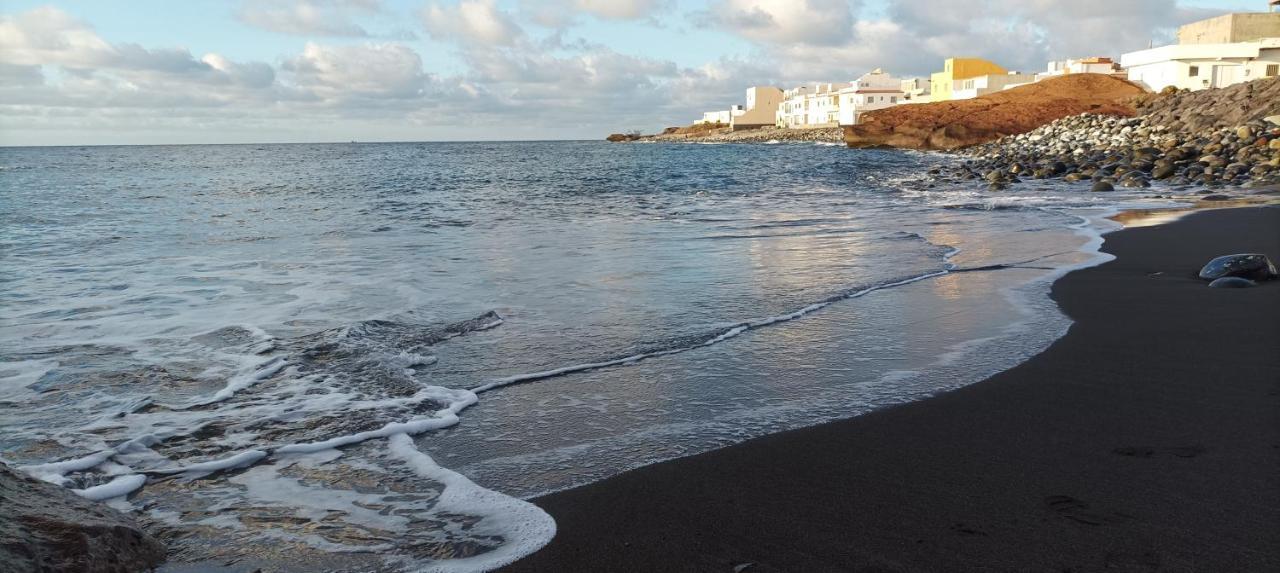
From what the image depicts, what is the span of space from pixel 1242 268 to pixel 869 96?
94909mm

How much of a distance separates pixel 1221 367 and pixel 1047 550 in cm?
273

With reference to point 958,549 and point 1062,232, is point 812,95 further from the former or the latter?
point 958,549

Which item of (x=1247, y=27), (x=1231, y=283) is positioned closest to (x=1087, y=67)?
(x=1247, y=27)

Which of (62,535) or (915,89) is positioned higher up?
(915,89)

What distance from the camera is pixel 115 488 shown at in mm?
3314

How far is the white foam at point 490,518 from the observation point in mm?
2646

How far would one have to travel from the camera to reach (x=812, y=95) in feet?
395

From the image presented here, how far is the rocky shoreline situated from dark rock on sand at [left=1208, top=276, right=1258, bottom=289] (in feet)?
35.3

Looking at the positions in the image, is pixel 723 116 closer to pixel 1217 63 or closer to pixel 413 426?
pixel 1217 63

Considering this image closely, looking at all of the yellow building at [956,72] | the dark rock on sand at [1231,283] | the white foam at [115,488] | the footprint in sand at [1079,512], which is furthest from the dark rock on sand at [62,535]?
the yellow building at [956,72]

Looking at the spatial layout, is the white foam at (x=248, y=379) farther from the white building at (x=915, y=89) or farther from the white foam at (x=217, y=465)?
the white building at (x=915, y=89)

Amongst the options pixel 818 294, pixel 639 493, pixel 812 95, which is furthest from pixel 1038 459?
pixel 812 95

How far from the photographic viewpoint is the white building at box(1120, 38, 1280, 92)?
45.2m

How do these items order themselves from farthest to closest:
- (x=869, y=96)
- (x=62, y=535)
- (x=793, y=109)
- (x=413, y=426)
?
(x=793, y=109) < (x=869, y=96) < (x=413, y=426) < (x=62, y=535)
